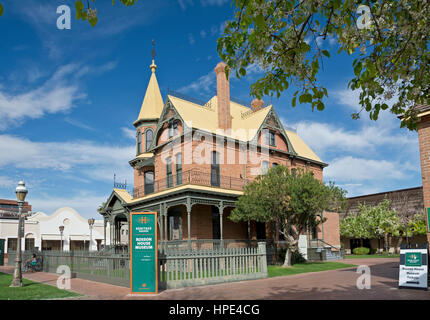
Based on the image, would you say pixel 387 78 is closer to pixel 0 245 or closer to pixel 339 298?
pixel 339 298

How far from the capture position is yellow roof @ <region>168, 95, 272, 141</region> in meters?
24.8

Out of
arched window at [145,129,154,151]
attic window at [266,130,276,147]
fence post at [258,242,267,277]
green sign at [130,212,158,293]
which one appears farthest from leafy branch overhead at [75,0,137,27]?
arched window at [145,129,154,151]

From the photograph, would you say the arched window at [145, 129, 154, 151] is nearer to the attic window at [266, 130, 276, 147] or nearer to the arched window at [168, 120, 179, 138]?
the arched window at [168, 120, 179, 138]

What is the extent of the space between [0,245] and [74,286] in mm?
20731

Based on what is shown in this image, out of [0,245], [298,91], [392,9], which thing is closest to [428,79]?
[392,9]

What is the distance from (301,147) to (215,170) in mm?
10631

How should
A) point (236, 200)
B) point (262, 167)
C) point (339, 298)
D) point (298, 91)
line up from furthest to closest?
point (262, 167)
point (236, 200)
point (339, 298)
point (298, 91)

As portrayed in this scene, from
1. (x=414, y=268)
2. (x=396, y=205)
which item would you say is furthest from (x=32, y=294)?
(x=396, y=205)

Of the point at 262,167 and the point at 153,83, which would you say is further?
the point at 153,83

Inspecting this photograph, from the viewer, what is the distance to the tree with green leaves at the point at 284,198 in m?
20.8

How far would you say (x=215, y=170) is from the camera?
24.5 meters

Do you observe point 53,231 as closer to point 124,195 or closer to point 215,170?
point 124,195

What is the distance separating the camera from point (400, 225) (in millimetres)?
37875

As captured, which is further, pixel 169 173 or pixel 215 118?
pixel 215 118
